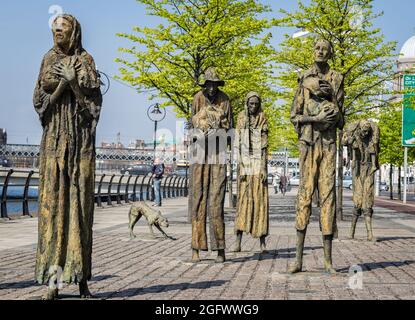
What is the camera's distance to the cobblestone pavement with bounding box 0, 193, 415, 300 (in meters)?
7.55

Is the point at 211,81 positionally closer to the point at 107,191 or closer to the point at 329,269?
the point at 329,269

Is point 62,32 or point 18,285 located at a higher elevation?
point 62,32

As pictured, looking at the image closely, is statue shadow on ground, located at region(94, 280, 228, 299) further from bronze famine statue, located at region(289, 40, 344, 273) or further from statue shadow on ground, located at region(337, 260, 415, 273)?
statue shadow on ground, located at region(337, 260, 415, 273)

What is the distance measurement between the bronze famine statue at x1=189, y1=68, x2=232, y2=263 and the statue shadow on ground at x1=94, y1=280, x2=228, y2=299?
2.15m

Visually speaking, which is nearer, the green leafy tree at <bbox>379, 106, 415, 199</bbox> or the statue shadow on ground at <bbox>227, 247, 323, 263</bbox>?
the statue shadow on ground at <bbox>227, 247, 323, 263</bbox>

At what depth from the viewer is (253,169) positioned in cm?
1253

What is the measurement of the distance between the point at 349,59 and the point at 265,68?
2.88 metres

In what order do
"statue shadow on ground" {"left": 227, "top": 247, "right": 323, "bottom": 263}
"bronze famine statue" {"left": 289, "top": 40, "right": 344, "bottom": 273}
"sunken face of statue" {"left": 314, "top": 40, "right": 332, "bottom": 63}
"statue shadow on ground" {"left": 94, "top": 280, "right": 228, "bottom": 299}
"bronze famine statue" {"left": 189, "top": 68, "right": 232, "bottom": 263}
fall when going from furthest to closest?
"statue shadow on ground" {"left": 227, "top": 247, "right": 323, "bottom": 263} → "bronze famine statue" {"left": 189, "top": 68, "right": 232, "bottom": 263} → "sunken face of statue" {"left": 314, "top": 40, "right": 332, "bottom": 63} → "bronze famine statue" {"left": 289, "top": 40, "right": 344, "bottom": 273} → "statue shadow on ground" {"left": 94, "top": 280, "right": 228, "bottom": 299}

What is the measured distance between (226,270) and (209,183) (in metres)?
1.33

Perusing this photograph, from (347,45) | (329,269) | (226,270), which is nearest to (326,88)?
(329,269)

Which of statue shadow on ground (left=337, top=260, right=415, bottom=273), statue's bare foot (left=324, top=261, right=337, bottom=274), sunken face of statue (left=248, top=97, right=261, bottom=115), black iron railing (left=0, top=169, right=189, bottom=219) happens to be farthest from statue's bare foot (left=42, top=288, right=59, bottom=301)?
black iron railing (left=0, top=169, right=189, bottom=219)

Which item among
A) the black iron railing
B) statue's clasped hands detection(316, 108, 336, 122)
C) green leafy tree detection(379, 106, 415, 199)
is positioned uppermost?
green leafy tree detection(379, 106, 415, 199)

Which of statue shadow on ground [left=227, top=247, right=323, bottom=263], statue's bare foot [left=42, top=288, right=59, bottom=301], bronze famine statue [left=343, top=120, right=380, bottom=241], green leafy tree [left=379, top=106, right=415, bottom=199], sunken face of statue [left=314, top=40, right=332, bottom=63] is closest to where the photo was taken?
statue's bare foot [left=42, top=288, right=59, bottom=301]
